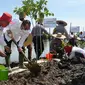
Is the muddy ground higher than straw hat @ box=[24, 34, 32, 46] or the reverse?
the reverse

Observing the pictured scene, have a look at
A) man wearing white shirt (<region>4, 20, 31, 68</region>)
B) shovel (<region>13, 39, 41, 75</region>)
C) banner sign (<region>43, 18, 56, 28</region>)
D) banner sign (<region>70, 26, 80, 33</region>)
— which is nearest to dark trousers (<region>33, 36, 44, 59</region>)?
banner sign (<region>43, 18, 56, 28</region>)

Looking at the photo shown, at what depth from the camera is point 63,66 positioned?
1035 centimetres

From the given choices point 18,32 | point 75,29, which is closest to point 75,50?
point 18,32

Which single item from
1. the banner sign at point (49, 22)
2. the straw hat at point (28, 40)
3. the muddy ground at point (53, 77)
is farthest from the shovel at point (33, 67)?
the banner sign at point (49, 22)

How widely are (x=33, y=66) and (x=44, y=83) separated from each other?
2.73 ft

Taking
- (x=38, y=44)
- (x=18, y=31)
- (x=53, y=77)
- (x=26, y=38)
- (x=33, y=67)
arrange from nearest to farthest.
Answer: (x=33, y=67), (x=53, y=77), (x=18, y=31), (x=26, y=38), (x=38, y=44)

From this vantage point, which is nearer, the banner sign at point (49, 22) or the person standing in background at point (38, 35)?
the person standing in background at point (38, 35)

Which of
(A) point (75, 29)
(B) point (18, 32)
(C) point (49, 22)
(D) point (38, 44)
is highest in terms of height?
(C) point (49, 22)

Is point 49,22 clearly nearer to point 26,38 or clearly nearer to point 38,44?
point 38,44

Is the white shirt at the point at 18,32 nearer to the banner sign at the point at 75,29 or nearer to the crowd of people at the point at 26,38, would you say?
the crowd of people at the point at 26,38

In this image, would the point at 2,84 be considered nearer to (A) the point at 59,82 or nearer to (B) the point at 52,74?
(A) the point at 59,82

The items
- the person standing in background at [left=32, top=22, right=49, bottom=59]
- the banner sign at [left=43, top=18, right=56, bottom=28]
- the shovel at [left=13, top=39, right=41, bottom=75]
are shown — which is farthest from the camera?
the banner sign at [left=43, top=18, right=56, bottom=28]

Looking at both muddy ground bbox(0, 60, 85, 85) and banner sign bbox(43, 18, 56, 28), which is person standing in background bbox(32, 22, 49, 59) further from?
muddy ground bbox(0, 60, 85, 85)

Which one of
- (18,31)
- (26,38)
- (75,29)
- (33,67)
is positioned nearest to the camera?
(33,67)
